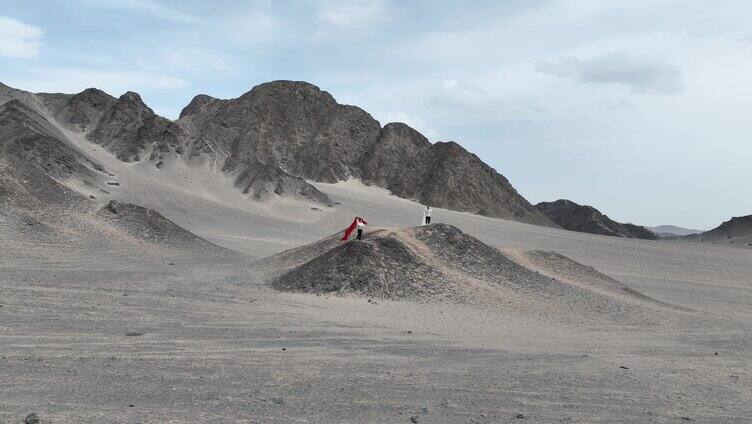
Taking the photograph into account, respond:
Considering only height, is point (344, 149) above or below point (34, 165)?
above

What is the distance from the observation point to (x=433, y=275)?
16.5 m

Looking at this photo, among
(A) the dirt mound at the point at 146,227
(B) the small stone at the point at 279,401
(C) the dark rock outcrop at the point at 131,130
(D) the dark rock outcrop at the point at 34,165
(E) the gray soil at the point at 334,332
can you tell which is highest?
(C) the dark rock outcrop at the point at 131,130

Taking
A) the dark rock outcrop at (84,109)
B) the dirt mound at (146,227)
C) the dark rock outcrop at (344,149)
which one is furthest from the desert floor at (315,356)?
the dark rock outcrop at (84,109)

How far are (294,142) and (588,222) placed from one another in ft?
174

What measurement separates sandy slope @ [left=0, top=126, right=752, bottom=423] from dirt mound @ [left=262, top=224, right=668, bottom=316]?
3.08ft

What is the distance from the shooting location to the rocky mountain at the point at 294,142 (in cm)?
Answer: 6681

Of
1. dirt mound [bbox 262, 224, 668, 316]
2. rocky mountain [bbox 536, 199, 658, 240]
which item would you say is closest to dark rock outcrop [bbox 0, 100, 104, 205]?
dirt mound [bbox 262, 224, 668, 316]

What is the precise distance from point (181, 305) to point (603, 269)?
27555 millimetres

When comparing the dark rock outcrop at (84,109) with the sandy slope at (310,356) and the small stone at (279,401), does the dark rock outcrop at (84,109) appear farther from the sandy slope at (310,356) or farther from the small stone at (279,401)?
the small stone at (279,401)

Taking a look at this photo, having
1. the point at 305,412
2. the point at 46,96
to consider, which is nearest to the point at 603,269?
the point at 305,412

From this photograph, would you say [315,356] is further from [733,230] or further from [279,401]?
[733,230]

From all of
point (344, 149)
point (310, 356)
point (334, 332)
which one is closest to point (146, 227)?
point (334, 332)

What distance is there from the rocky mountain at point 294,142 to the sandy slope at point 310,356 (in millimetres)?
49490

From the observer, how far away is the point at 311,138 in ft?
301
